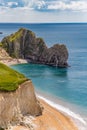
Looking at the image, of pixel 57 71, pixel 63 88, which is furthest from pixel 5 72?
pixel 57 71

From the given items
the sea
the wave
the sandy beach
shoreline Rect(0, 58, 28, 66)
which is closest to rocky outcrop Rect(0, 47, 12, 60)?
shoreline Rect(0, 58, 28, 66)

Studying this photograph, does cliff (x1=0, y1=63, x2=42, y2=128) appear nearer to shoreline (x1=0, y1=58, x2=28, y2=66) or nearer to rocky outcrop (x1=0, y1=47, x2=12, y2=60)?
shoreline (x1=0, y1=58, x2=28, y2=66)

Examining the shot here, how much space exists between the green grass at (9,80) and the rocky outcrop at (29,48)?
2788 inches

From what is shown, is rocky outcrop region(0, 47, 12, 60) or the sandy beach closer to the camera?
the sandy beach

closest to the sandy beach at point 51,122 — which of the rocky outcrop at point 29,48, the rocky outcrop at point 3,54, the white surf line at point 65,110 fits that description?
the white surf line at point 65,110

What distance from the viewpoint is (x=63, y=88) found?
8844 centimetres

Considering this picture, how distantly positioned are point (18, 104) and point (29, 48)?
9451cm

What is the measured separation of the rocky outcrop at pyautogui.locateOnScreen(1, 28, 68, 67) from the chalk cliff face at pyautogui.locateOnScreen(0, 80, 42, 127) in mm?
75688

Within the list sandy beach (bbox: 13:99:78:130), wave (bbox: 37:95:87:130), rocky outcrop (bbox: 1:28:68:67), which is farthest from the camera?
rocky outcrop (bbox: 1:28:68:67)

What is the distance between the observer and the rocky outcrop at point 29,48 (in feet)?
448

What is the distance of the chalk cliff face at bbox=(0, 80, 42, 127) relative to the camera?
51.5 metres

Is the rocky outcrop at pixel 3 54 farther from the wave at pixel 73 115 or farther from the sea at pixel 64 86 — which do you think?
the wave at pixel 73 115

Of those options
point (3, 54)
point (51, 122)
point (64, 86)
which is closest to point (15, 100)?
point (51, 122)

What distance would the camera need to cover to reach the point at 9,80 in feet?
189
